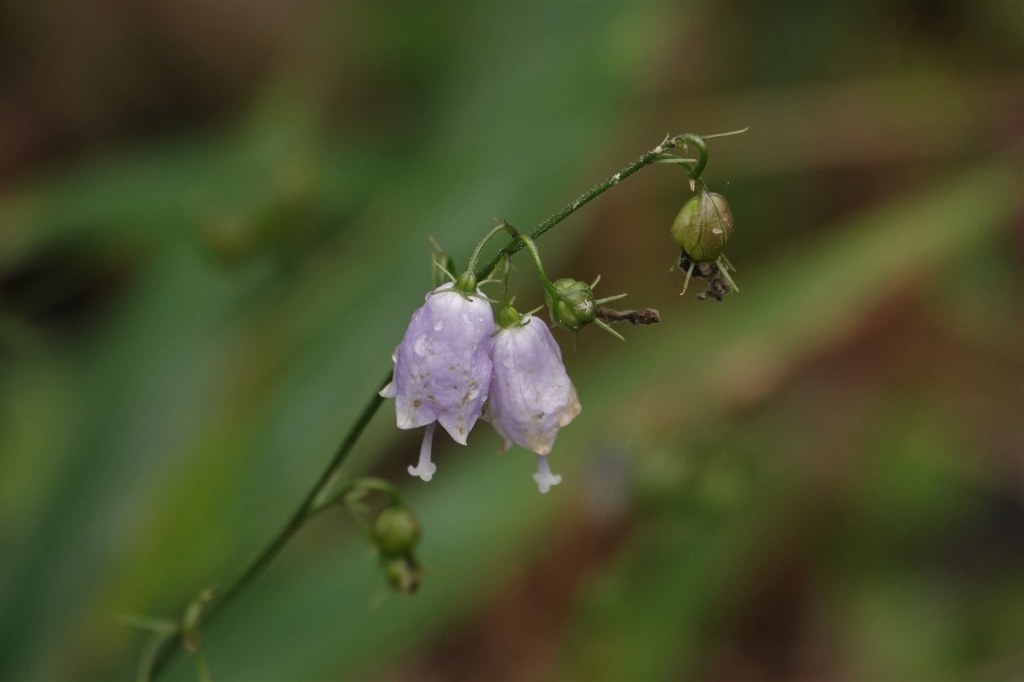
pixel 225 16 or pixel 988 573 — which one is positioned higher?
pixel 225 16

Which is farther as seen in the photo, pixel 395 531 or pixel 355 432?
pixel 395 531

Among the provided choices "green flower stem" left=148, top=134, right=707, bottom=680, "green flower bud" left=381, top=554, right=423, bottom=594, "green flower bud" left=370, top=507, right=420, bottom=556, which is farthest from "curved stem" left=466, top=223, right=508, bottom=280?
"green flower bud" left=381, top=554, right=423, bottom=594

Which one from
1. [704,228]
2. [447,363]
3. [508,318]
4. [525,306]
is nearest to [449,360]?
[447,363]

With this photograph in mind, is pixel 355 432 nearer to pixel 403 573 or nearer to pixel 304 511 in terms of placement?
pixel 304 511

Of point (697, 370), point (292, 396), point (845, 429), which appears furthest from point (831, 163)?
point (292, 396)

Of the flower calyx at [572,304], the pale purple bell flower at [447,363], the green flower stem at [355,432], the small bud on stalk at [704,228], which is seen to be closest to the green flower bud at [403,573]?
the green flower stem at [355,432]

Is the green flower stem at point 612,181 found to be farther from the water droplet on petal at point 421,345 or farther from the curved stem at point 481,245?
the water droplet on petal at point 421,345

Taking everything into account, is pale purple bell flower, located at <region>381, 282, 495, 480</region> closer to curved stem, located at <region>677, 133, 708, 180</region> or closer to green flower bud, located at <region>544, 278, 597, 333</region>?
green flower bud, located at <region>544, 278, 597, 333</region>

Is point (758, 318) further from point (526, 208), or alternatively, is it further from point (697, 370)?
point (526, 208)
